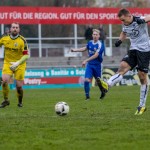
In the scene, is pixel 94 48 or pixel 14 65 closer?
pixel 14 65

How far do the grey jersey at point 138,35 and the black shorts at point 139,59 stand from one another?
89 millimetres

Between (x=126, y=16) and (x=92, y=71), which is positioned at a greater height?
(x=126, y=16)

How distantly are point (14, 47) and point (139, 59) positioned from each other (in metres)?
4.16

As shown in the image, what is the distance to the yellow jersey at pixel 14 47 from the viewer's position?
52.2 ft

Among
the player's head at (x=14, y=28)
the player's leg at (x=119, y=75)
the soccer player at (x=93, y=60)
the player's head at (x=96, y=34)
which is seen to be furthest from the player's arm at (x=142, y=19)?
the soccer player at (x=93, y=60)

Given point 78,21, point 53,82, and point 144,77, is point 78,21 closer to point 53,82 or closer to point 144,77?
point 53,82

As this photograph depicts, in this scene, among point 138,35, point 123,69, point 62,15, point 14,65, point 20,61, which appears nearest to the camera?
point 138,35

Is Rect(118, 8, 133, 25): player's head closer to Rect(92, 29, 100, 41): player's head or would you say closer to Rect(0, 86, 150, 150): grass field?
Rect(0, 86, 150, 150): grass field

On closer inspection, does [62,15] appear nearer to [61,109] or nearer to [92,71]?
[92,71]

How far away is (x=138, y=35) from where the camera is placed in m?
12.9

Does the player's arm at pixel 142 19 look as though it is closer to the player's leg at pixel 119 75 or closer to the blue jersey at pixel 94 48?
the player's leg at pixel 119 75

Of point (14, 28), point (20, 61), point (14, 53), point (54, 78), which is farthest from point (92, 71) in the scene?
point (54, 78)

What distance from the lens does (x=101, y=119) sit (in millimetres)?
11984

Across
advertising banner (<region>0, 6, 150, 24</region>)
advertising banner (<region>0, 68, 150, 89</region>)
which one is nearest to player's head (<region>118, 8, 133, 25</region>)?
advertising banner (<region>0, 68, 150, 89</region>)
